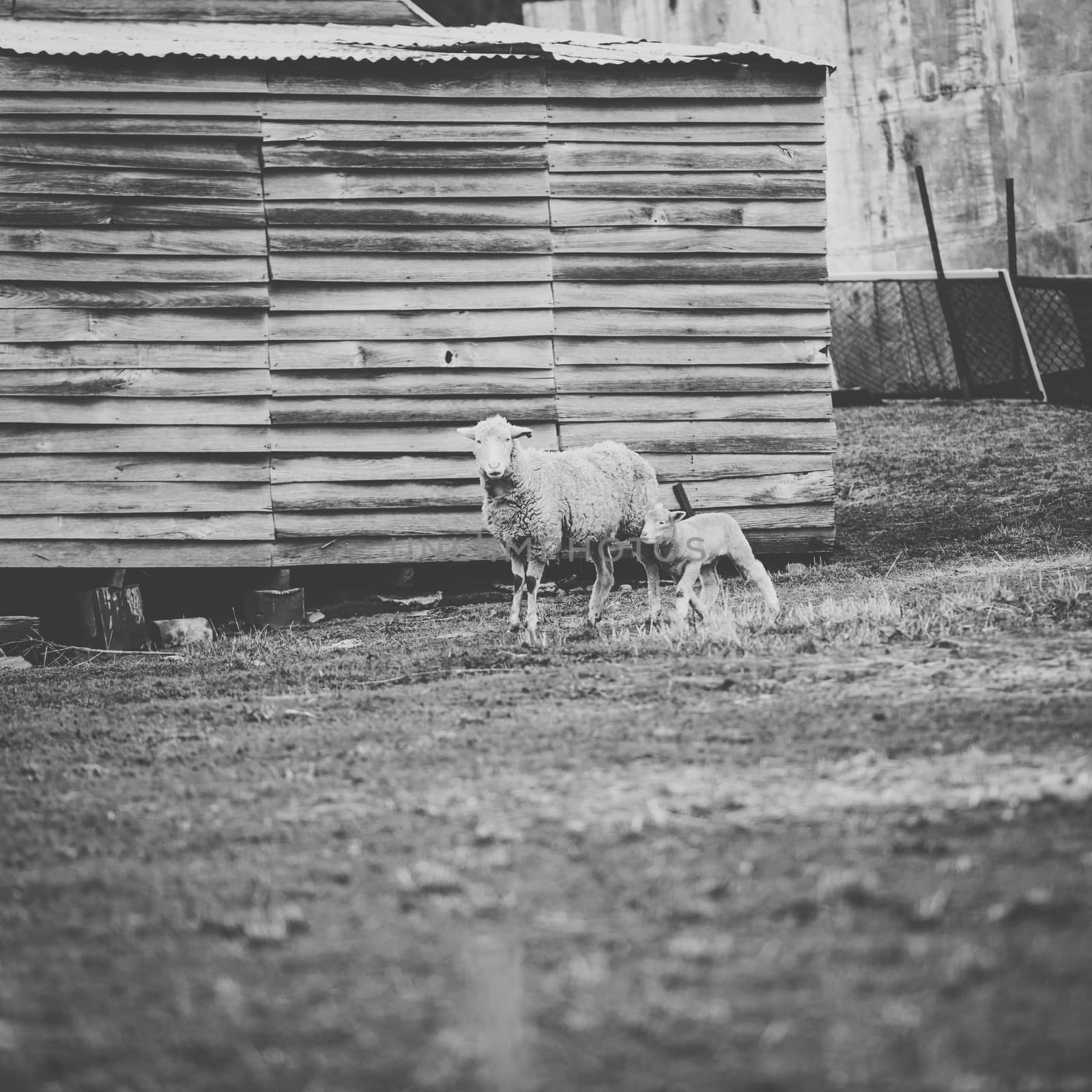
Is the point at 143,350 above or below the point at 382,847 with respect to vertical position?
above

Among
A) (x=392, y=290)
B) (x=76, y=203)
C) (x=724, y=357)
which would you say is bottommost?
(x=724, y=357)

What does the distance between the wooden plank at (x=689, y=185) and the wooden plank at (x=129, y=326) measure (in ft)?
9.76

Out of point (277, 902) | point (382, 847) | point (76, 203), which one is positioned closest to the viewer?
point (277, 902)

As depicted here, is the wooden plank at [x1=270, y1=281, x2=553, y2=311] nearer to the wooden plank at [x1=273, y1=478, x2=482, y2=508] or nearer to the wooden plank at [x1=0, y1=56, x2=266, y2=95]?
the wooden plank at [x1=273, y1=478, x2=482, y2=508]

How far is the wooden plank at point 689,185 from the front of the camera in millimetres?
11805

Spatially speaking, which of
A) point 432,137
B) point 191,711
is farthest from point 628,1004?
point 432,137

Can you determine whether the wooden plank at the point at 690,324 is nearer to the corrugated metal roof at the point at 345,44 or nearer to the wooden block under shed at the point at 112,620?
the corrugated metal roof at the point at 345,44

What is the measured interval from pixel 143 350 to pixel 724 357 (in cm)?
509

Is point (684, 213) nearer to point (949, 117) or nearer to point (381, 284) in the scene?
point (381, 284)

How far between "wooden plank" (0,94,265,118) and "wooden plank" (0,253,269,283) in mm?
1213

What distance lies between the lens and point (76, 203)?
11086 millimetres

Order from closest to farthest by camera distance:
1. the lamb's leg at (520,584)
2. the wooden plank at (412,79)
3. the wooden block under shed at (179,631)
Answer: the lamb's leg at (520,584) < the wooden block under shed at (179,631) < the wooden plank at (412,79)

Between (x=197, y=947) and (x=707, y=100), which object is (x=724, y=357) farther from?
(x=197, y=947)

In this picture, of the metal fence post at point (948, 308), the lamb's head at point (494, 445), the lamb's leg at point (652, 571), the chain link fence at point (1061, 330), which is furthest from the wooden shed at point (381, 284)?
the chain link fence at point (1061, 330)
